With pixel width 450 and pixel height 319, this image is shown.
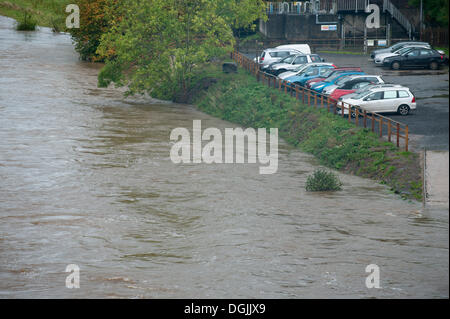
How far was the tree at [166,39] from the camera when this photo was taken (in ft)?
129

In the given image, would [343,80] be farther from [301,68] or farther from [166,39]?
[166,39]

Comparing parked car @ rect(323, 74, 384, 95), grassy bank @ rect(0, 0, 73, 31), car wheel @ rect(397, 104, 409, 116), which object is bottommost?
car wheel @ rect(397, 104, 409, 116)

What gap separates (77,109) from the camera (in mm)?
37062

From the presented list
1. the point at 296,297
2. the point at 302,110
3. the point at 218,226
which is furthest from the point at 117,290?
the point at 302,110

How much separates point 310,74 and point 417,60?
30.5 ft

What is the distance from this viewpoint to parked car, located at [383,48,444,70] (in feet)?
139

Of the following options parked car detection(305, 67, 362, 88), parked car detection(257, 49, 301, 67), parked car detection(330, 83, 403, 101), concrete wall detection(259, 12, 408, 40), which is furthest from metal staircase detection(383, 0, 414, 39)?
parked car detection(330, 83, 403, 101)

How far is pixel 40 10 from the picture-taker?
81188 mm

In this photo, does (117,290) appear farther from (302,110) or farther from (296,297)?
(302,110)

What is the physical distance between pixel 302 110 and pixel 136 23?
12307 millimetres

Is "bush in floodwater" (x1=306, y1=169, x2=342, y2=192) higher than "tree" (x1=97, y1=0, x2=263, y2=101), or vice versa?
"tree" (x1=97, y1=0, x2=263, y2=101)

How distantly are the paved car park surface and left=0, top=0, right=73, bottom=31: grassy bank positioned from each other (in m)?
34.5

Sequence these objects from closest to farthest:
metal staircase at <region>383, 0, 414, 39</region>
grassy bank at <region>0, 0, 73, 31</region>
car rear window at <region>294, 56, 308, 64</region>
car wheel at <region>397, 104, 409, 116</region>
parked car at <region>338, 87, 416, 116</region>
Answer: parked car at <region>338, 87, 416, 116</region>, car wheel at <region>397, 104, 409, 116</region>, car rear window at <region>294, 56, 308, 64</region>, metal staircase at <region>383, 0, 414, 39</region>, grassy bank at <region>0, 0, 73, 31</region>

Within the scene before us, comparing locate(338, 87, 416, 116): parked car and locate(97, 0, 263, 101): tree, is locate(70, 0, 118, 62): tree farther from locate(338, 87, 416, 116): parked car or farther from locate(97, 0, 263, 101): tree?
locate(338, 87, 416, 116): parked car
